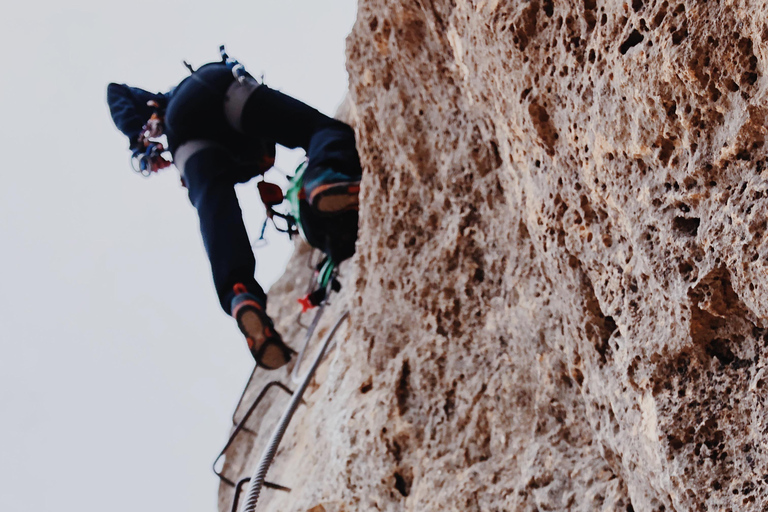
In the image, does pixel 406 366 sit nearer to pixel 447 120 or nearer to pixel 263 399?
pixel 447 120

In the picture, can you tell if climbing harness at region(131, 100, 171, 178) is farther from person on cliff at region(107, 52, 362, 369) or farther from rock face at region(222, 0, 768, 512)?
rock face at region(222, 0, 768, 512)

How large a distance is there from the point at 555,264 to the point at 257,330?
1.47 metres

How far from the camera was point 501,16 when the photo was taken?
1.45 m

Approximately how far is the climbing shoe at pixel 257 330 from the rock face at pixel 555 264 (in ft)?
1.18

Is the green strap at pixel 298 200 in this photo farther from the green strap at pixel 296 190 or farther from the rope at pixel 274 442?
the rope at pixel 274 442

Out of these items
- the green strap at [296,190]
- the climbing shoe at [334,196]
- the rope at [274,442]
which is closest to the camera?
the rope at [274,442]

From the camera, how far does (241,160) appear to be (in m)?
3.38

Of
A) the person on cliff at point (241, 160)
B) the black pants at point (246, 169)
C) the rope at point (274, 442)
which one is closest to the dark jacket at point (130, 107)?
the person on cliff at point (241, 160)

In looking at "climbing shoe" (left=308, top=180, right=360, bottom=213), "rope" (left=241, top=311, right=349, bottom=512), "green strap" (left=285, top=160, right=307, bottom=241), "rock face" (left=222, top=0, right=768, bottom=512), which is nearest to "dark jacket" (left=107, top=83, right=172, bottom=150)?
"green strap" (left=285, top=160, right=307, bottom=241)

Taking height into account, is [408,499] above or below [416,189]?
below

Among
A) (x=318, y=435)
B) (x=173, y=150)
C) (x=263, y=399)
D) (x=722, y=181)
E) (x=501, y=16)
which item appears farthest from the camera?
(x=263, y=399)

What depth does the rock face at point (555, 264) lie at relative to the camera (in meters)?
1.08

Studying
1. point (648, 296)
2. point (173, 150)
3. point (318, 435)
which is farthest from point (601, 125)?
point (173, 150)

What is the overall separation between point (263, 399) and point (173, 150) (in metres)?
1.28
